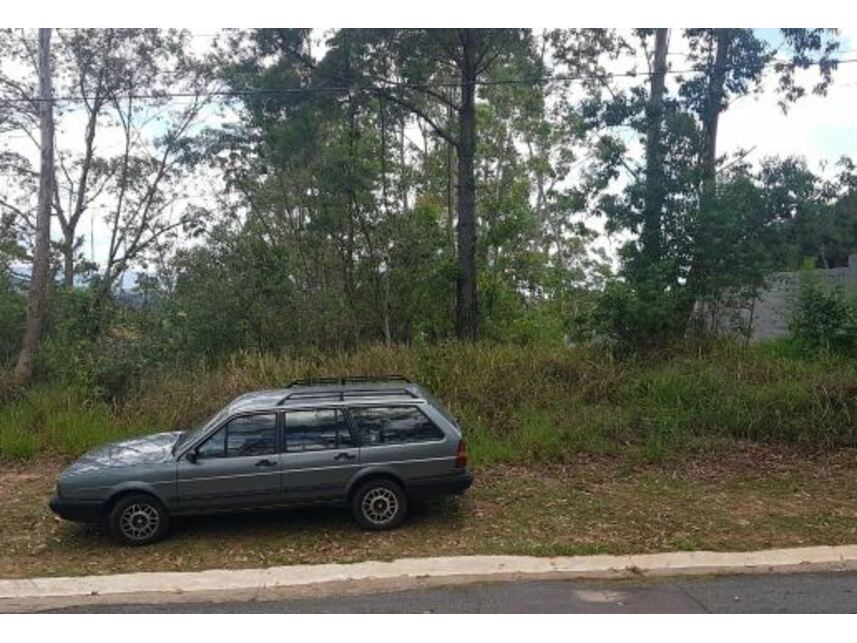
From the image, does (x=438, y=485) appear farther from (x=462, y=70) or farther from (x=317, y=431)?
(x=462, y=70)

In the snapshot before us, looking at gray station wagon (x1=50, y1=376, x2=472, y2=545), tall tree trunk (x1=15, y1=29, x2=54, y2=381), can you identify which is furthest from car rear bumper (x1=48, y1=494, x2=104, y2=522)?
tall tree trunk (x1=15, y1=29, x2=54, y2=381)

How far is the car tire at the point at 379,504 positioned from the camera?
7469mm

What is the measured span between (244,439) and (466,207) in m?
10.3

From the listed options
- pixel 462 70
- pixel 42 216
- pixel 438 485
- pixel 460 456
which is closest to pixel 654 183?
pixel 462 70

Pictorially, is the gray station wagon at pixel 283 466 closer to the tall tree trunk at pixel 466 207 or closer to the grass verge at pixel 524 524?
the grass verge at pixel 524 524

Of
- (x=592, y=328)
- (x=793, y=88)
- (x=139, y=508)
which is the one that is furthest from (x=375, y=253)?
(x=139, y=508)

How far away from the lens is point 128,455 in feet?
25.0

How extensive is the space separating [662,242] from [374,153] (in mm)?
8994

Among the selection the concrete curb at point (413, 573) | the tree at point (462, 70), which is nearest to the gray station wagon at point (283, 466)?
the concrete curb at point (413, 573)

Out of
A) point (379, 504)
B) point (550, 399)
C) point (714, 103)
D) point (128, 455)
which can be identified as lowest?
point (379, 504)

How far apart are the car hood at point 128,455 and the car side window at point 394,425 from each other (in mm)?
2029

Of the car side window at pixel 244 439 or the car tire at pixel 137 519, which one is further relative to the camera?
the car side window at pixel 244 439

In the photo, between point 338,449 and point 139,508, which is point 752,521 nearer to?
point 338,449

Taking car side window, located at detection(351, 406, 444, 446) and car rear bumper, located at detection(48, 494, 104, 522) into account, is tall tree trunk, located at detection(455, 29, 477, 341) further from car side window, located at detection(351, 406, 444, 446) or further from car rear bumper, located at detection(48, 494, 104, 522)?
car rear bumper, located at detection(48, 494, 104, 522)
